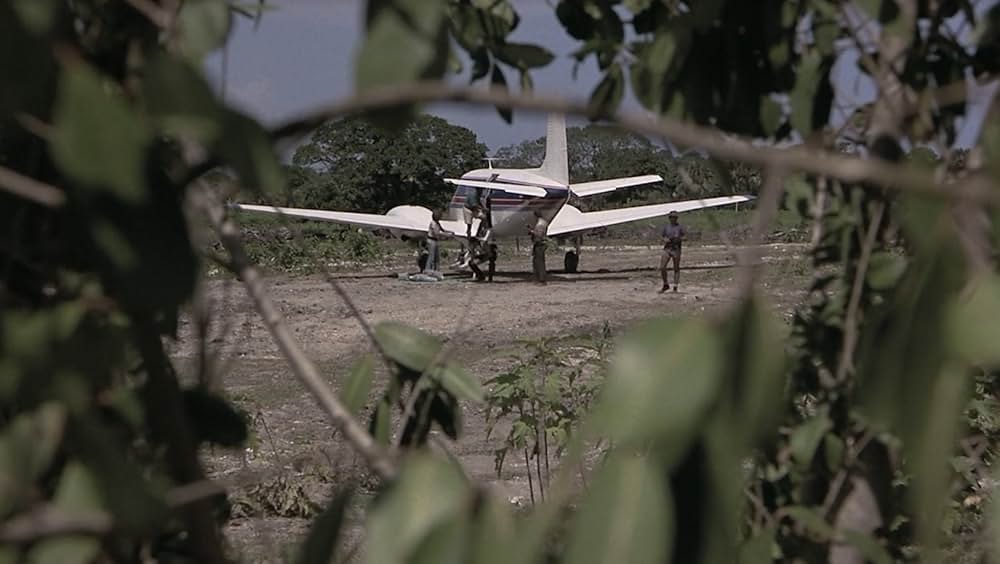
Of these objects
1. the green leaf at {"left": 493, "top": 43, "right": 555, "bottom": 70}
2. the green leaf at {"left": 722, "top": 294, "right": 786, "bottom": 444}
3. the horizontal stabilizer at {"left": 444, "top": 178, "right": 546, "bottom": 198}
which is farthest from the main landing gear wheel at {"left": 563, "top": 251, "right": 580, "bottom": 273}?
the green leaf at {"left": 722, "top": 294, "right": 786, "bottom": 444}

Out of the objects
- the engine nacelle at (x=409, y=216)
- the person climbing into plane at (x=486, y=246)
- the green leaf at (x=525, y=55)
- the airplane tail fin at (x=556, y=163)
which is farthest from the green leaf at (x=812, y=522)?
the airplane tail fin at (x=556, y=163)

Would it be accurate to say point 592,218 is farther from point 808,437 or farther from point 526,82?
point 808,437

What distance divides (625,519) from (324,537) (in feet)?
0.64

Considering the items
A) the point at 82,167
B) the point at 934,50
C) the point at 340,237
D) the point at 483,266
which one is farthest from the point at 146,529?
the point at 340,237

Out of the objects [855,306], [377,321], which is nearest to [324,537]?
[855,306]

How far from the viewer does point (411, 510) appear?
1.44 ft

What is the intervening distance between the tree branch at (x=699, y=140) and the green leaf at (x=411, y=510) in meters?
0.14

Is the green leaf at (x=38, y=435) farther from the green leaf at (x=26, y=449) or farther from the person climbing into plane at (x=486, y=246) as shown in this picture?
the person climbing into plane at (x=486, y=246)

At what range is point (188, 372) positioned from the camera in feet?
A: 3.53

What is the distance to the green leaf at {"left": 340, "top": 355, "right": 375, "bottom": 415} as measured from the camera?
0.77 meters

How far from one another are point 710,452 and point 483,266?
59.4ft

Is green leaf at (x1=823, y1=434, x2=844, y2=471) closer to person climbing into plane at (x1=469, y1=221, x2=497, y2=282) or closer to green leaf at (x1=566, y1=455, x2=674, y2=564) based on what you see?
green leaf at (x1=566, y1=455, x2=674, y2=564)

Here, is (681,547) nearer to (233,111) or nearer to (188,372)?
(233,111)

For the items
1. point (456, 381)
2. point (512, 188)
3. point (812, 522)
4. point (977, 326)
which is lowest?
point (512, 188)
